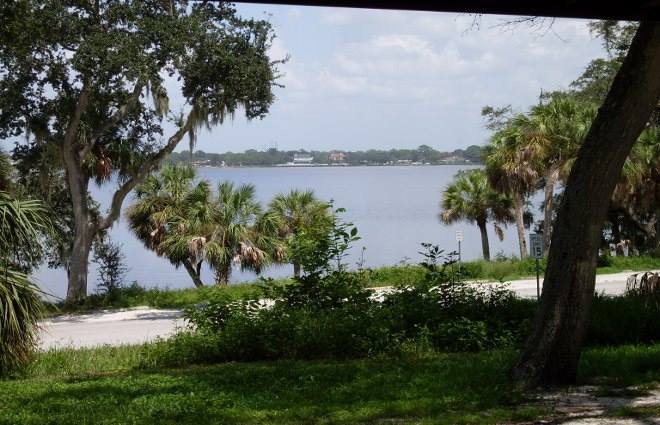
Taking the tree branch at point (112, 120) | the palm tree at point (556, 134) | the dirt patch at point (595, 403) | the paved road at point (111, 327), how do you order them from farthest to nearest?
the palm tree at point (556, 134) → the tree branch at point (112, 120) → the paved road at point (111, 327) → the dirt patch at point (595, 403)

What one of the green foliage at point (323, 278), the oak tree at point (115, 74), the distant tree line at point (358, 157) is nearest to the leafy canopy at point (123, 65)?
the oak tree at point (115, 74)

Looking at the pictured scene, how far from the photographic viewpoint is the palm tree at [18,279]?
9289 millimetres

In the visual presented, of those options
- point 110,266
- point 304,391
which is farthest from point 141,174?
point 304,391

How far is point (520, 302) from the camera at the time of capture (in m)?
12.5

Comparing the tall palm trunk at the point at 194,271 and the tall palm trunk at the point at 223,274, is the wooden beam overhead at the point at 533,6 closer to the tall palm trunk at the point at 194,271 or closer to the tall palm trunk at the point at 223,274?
the tall palm trunk at the point at 223,274

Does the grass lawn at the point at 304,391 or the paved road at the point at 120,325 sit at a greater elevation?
the grass lawn at the point at 304,391

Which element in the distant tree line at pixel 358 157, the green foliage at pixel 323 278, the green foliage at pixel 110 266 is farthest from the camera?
the distant tree line at pixel 358 157

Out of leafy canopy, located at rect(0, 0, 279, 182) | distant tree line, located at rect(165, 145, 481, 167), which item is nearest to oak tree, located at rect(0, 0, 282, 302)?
leafy canopy, located at rect(0, 0, 279, 182)

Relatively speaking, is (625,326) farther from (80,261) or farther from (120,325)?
(80,261)

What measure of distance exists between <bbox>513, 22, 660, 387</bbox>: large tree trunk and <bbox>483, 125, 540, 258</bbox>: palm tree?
21.9 metres

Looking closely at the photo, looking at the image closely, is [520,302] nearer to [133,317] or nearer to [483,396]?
[483,396]

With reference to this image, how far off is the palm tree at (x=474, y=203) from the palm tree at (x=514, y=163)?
4877 millimetres

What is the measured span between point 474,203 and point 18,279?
29.2 m

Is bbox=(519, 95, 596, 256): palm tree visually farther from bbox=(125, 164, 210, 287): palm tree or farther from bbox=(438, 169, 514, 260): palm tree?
bbox=(125, 164, 210, 287): palm tree
